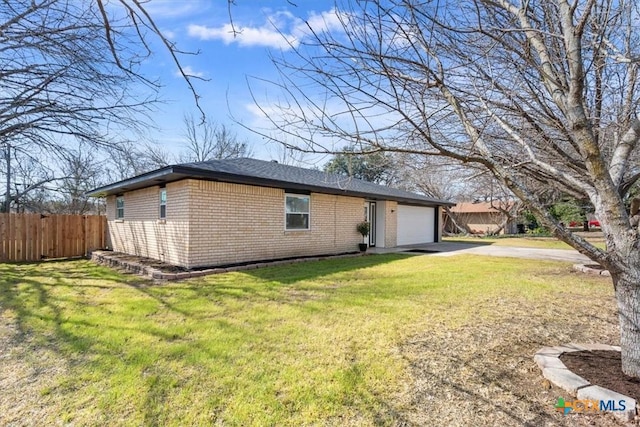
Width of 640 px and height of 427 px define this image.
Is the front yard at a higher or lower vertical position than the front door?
lower

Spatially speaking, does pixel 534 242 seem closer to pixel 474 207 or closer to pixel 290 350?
pixel 474 207

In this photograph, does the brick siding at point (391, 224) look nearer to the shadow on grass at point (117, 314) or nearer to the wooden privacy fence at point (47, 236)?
the shadow on grass at point (117, 314)

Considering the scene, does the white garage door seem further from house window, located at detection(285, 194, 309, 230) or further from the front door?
house window, located at detection(285, 194, 309, 230)

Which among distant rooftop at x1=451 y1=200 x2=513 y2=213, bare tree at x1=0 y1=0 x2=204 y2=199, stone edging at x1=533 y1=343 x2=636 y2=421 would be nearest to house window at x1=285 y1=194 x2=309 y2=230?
bare tree at x1=0 y1=0 x2=204 y2=199

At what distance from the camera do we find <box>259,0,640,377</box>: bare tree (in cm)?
259

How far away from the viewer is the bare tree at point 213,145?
27.8 meters

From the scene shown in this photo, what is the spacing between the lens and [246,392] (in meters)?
2.83

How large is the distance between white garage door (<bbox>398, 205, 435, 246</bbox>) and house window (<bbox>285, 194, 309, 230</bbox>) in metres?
7.08

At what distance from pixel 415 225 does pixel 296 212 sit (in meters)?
9.41

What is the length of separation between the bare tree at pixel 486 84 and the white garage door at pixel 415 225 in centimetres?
1420

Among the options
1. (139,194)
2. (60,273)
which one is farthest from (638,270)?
(139,194)

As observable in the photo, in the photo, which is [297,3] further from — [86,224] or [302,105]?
[86,224]

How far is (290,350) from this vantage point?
3.68m

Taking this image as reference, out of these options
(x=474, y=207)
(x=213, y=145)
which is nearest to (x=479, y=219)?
(x=474, y=207)
